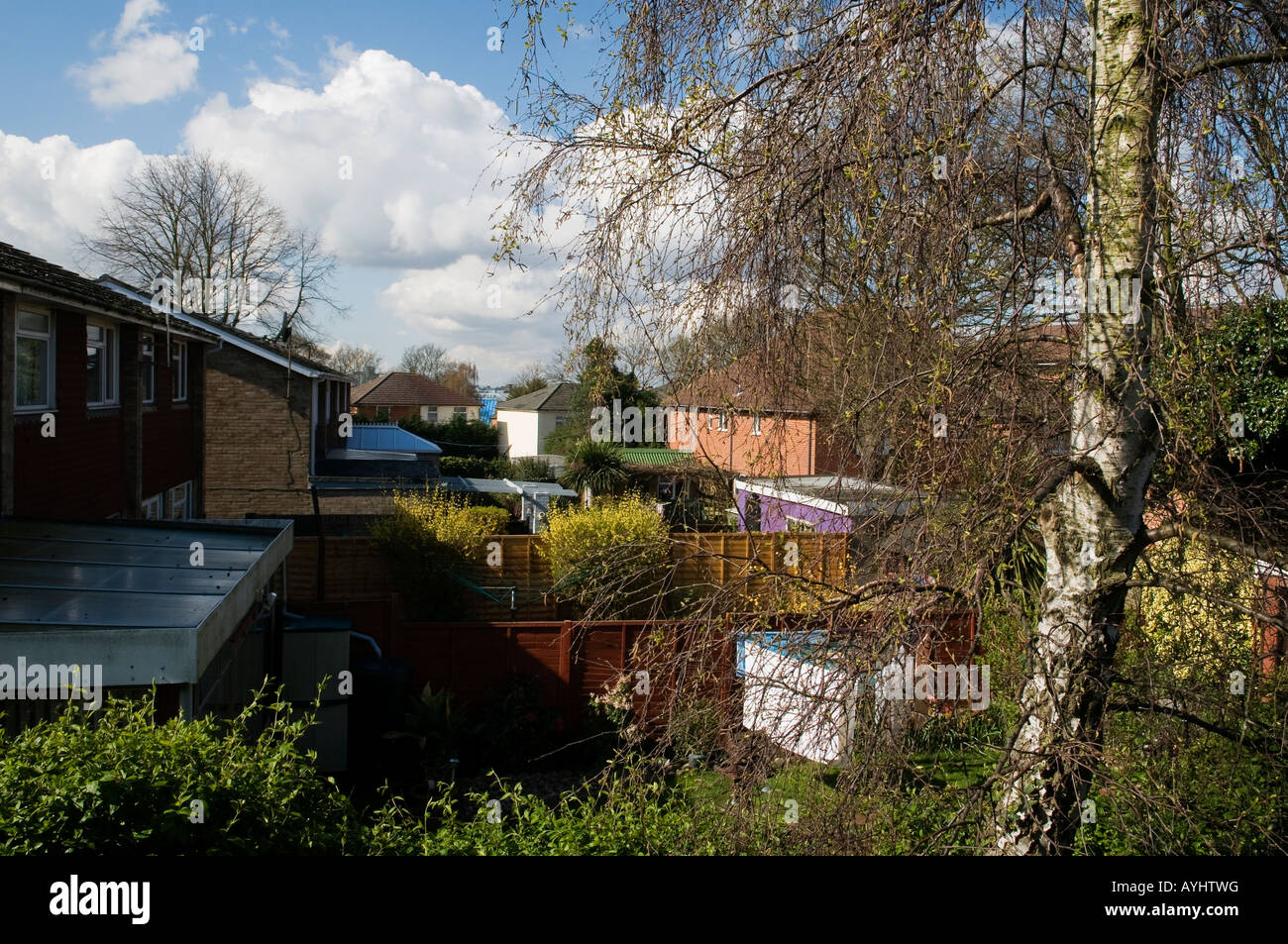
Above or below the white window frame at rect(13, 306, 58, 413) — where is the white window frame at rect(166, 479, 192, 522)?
below

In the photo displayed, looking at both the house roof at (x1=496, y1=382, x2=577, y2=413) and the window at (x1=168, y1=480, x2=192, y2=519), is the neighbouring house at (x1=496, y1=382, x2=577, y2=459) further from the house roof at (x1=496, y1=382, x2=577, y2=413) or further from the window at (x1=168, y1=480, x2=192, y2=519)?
the window at (x1=168, y1=480, x2=192, y2=519)

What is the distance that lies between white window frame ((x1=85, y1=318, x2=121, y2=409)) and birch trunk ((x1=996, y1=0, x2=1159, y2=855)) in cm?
1308

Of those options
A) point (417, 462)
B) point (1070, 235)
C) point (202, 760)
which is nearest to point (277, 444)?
point (417, 462)

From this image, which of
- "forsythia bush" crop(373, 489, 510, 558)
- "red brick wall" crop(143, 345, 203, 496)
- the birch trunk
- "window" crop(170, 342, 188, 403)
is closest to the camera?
the birch trunk

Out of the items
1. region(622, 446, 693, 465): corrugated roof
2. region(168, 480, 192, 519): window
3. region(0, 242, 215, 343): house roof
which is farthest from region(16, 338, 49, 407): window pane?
region(622, 446, 693, 465): corrugated roof

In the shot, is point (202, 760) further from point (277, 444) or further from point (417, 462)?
point (417, 462)

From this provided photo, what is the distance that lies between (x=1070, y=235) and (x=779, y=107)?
1.58 meters

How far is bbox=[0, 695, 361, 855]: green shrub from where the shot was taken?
3.72 meters

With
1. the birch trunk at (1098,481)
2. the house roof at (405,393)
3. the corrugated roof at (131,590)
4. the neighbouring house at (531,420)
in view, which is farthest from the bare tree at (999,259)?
the house roof at (405,393)

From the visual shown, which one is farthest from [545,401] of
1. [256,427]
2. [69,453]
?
[69,453]

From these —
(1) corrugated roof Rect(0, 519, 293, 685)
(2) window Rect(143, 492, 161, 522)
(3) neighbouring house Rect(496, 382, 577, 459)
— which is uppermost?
(3) neighbouring house Rect(496, 382, 577, 459)

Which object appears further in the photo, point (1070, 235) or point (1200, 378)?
point (1070, 235)

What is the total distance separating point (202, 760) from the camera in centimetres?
434

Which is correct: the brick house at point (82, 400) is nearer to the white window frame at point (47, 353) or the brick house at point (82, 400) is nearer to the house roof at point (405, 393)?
the white window frame at point (47, 353)
